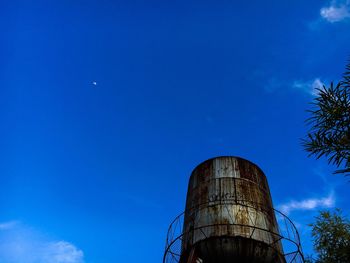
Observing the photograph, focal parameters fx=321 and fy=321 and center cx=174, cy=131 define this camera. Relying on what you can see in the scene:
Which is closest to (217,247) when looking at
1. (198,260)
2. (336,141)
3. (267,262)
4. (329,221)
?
(198,260)

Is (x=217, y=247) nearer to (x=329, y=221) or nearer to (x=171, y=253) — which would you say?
(x=171, y=253)

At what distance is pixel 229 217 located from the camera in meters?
12.3

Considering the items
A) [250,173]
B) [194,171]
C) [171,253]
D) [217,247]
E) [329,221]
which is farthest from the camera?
[329,221]

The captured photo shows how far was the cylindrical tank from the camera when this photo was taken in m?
11.6

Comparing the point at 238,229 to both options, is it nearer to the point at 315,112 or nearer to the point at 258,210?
the point at 258,210

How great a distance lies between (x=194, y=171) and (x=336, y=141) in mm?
7500

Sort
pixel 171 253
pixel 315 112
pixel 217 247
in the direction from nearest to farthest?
pixel 315 112, pixel 217 247, pixel 171 253

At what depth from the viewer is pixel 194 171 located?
615 inches

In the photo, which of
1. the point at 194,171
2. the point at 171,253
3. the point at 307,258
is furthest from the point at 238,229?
the point at 307,258

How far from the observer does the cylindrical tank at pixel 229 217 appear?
1162cm

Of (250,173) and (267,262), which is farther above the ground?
(250,173)

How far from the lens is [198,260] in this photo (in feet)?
38.3

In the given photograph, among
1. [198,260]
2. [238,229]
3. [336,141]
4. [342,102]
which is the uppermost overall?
[342,102]

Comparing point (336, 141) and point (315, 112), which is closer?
point (336, 141)
